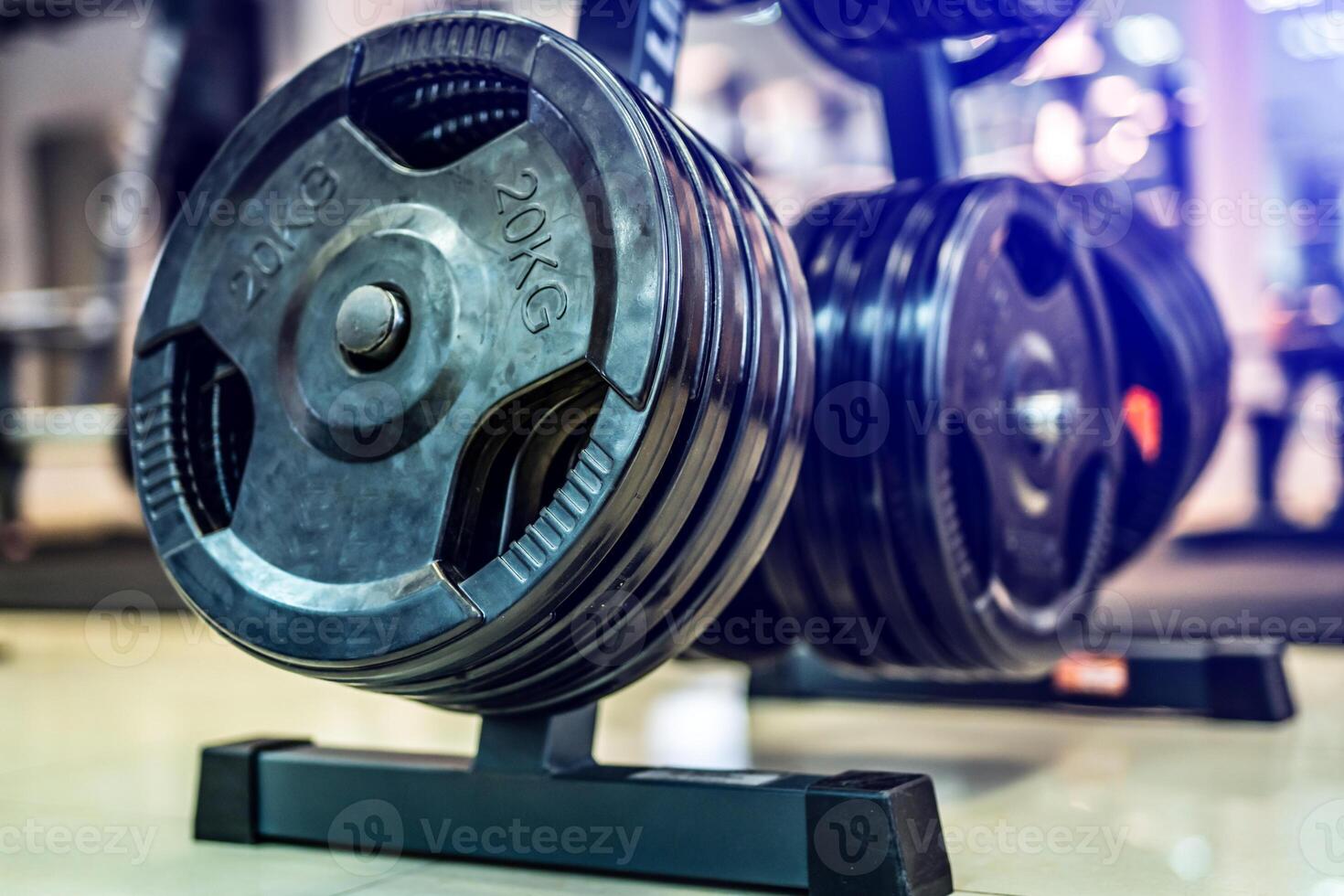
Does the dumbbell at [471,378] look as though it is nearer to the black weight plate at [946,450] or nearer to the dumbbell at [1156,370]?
the black weight plate at [946,450]

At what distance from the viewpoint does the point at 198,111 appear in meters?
4.12

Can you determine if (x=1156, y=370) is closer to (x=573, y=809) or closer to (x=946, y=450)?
(x=946, y=450)

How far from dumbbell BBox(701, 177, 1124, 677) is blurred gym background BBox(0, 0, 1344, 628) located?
201cm

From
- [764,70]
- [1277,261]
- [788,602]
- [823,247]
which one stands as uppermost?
[764,70]

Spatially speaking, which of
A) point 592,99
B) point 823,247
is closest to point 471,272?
point 592,99

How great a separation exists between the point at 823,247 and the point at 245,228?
2.39 ft

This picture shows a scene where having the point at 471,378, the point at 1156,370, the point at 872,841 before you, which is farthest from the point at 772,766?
the point at 1156,370

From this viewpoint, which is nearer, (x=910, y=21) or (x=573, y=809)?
(x=573, y=809)

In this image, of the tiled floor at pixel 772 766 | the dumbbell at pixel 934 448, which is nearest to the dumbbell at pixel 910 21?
the dumbbell at pixel 934 448

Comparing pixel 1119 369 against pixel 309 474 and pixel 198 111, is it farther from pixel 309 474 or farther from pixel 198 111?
pixel 198 111

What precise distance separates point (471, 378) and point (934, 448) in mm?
601

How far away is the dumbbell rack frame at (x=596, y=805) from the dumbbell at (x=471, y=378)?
0.28 ft

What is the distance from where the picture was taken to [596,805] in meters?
1.19

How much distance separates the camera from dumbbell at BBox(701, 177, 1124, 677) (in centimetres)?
150
